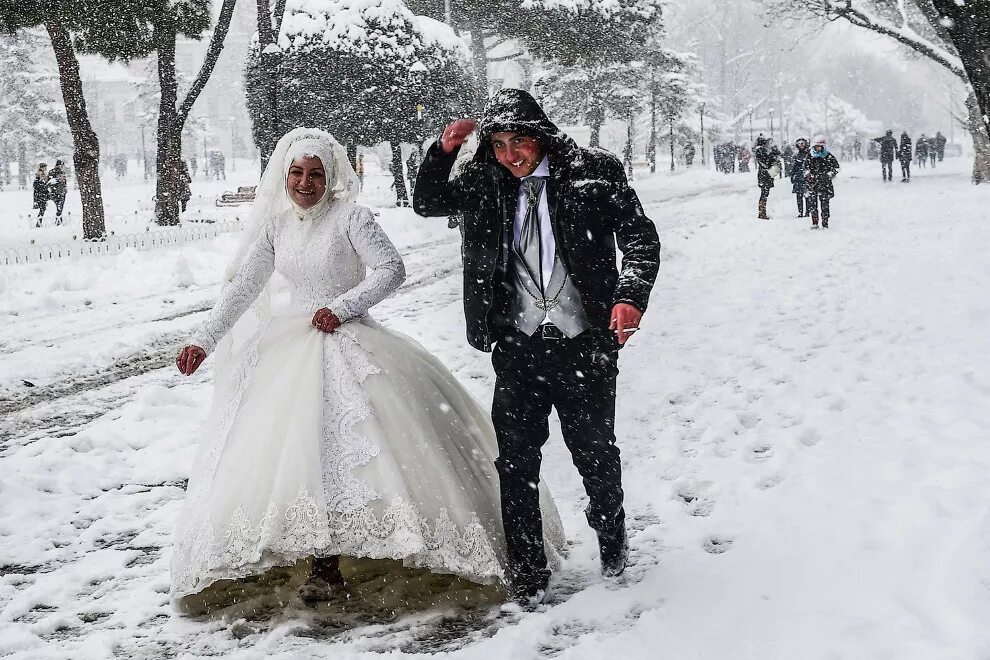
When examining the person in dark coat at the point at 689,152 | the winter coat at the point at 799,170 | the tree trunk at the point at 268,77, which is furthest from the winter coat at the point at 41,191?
the person in dark coat at the point at 689,152

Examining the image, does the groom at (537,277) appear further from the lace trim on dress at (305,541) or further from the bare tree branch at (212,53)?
the bare tree branch at (212,53)

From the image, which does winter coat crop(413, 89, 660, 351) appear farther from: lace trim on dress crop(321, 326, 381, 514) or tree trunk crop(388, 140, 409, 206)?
tree trunk crop(388, 140, 409, 206)

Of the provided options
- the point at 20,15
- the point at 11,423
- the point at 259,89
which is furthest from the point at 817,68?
the point at 11,423

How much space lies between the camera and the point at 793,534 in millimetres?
4273

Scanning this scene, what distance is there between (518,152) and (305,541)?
1.76 m

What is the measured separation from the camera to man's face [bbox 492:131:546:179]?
368 centimetres

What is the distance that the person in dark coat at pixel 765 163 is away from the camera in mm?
19766

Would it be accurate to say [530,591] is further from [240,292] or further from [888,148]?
[888,148]

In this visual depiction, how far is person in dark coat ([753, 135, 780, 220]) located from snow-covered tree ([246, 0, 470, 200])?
10.4 meters

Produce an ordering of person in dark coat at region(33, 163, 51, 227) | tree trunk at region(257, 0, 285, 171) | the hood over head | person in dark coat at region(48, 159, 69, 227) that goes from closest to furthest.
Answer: the hood over head < tree trunk at region(257, 0, 285, 171) < person in dark coat at region(33, 163, 51, 227) < person in dark coat at region(48, 159, 69, 227)

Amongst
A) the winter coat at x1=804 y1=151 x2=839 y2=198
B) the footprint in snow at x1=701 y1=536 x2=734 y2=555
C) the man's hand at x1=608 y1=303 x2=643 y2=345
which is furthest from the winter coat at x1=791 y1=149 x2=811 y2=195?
the man's hand at x1=608 y1=303 x2=643 y2=345

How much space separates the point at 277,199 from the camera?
437 cm

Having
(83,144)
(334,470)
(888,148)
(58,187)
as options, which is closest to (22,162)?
(58,187)

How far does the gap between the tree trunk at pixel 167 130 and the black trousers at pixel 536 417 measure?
66.5ft
